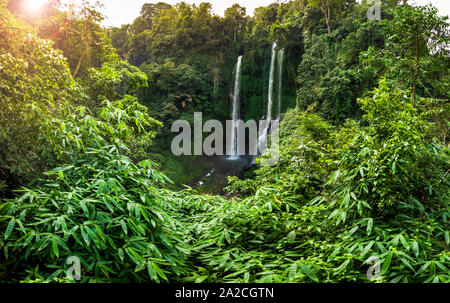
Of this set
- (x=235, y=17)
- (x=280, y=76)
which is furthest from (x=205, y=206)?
(x=235, y=17)

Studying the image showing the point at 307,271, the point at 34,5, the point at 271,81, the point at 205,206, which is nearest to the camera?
the point at 307,271

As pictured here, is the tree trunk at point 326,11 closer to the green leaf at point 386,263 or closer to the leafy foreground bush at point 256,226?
the leafy foreground bush at point 256,226

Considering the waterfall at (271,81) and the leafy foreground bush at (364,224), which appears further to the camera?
the waterfall at (271,81)

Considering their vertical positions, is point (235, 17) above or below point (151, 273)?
above

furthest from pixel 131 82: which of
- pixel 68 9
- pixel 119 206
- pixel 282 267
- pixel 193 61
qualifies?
pixel 193 61

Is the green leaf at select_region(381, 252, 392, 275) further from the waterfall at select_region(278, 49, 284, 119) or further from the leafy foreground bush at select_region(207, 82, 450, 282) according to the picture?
the waterfall at select_region(278, 49, 284, 119)

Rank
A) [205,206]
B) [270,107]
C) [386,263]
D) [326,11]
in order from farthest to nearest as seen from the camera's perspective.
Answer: [270,107], [326,11], [205,206], [386,263]

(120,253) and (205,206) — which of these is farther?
(205,206)

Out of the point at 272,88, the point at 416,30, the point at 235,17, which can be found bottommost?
the point at 416,30

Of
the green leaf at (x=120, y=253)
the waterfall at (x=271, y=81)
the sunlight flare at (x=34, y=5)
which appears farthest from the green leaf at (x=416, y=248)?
the waterfall at (x=271, y=81)

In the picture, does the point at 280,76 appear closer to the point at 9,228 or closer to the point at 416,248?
the point at 416,248

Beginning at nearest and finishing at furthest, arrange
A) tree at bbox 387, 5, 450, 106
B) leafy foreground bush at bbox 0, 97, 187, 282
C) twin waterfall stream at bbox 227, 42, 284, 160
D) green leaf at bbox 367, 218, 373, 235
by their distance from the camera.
Result: 1. leafy foreground bush at bbox 0, 97, 187, 282
2. green leaf at bbox 367, 218, 373, 235
3. tree at bbox 387, 5, 450, 106
4. twin waterfall stream at bbox 227, 42, 284, 160

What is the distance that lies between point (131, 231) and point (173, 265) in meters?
0.36

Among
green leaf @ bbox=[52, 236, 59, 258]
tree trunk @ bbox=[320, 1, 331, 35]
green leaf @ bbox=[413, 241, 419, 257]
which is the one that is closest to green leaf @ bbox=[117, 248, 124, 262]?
green leaf @ bbox=[52, 236, 59, 258]
